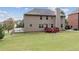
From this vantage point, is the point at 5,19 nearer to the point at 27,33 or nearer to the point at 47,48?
the point at 27,33

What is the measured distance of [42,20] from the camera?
6.39 meters

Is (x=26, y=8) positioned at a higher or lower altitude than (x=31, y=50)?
higher

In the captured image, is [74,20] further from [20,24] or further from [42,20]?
[20,24]

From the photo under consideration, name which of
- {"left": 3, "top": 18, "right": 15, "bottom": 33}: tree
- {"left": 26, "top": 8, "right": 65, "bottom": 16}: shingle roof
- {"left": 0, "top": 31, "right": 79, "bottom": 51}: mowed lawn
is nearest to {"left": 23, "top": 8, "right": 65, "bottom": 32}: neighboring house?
{"left": 26, "top": 8, "right": 65, "bottom": 16}: shingle roof

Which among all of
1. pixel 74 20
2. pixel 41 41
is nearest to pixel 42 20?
pixel 41 41

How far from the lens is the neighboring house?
Answer: 6.35 m

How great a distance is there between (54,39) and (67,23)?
0.36 meters

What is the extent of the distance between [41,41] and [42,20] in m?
0.37

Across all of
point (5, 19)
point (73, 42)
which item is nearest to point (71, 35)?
point (73, 42)

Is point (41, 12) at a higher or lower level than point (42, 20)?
higher

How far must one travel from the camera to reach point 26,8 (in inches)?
248

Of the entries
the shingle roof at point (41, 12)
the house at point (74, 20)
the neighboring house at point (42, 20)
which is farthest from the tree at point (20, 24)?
the house at point (74, 20)

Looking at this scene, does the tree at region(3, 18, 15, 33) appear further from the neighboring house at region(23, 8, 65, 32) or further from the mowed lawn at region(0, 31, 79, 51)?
the neighboring house at region(23, 8, 65, 32)

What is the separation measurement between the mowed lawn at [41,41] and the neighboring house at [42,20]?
0.12m
